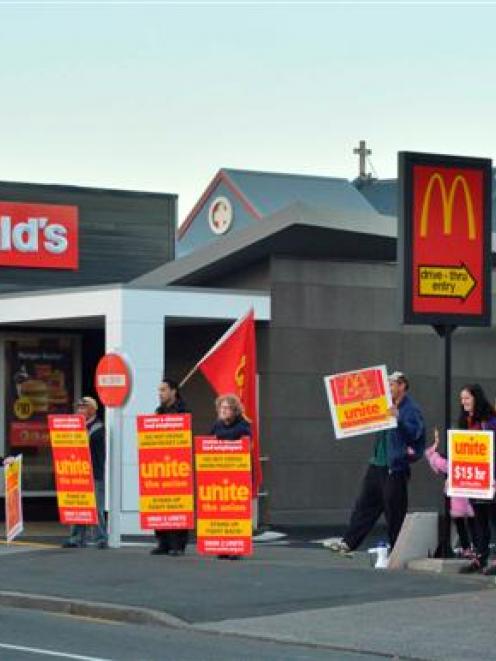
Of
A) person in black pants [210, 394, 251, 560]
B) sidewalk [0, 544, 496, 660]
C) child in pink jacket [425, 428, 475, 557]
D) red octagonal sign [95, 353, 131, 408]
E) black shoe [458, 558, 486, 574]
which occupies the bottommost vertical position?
sidewalk [0, 544, 496, 660]

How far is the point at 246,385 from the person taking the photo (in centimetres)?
1958

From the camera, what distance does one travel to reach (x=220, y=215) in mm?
66125

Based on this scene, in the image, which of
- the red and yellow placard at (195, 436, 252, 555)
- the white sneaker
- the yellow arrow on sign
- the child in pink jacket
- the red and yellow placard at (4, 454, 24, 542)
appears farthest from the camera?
the red and yellow placard at (4, 454, 24, 542)

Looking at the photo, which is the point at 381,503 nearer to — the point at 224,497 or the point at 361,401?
the point at 361,401

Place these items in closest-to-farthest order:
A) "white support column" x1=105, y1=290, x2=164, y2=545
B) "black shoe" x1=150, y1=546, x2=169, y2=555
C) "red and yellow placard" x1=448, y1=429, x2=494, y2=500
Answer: "red and yellow placard" x1=448, y1=429, x2=494, y2=500
"black shoe" x1=150, y1=546, x2=169, y2=555
"white support column" x1=105, y1=290, x2=164, y2=545

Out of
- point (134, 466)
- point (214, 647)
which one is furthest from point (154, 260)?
point (214, 647)

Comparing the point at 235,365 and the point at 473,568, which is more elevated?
the point at 235,365

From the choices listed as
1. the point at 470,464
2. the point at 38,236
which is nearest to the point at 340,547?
the point at 470,464

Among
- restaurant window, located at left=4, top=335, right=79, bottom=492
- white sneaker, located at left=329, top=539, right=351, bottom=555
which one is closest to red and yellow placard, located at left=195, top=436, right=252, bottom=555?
white sneaker, located at left=329, top=539, right=351, bottom=555

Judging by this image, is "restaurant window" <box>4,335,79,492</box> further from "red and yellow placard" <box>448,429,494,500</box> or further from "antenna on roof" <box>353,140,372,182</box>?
"antenna on roof" <box>353,140,372,182</box>

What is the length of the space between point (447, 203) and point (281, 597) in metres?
4.19

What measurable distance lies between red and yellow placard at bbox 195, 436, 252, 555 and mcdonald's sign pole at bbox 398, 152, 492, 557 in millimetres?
2234

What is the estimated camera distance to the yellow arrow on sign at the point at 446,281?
1536cm

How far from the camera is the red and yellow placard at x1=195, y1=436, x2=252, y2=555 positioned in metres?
16.7
